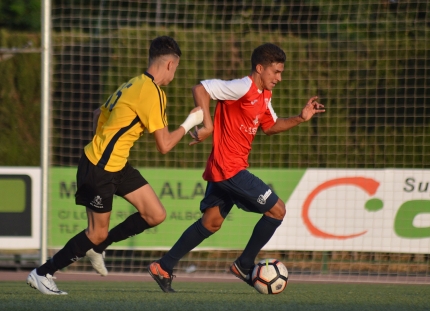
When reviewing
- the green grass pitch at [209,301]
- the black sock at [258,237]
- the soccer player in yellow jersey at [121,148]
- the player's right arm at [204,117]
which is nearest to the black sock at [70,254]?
the soccer player in yellow jersey at [121,148]

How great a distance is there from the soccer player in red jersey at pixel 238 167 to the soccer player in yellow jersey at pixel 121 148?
0.47 m

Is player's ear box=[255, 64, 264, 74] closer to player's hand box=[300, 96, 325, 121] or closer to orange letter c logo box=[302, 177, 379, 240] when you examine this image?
player's hand box=[300, 96, 325, 121]

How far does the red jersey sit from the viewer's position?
20.6 feet

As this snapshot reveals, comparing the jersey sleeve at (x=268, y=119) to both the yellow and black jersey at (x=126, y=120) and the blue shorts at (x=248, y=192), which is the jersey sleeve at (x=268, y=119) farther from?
the yellow and black jersey at (x=126, y=120)

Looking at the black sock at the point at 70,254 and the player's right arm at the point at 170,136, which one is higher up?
the player's right arm at the point at 170,136

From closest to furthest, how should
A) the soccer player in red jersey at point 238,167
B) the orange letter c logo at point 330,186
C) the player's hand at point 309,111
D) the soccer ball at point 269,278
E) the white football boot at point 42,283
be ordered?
the white football boot at point 42,283
the soccer ball at point 269,278
the soccer player in red jersey at point 238,167
the player's hand at point 309,111
the orange letter c logo at point 330,186

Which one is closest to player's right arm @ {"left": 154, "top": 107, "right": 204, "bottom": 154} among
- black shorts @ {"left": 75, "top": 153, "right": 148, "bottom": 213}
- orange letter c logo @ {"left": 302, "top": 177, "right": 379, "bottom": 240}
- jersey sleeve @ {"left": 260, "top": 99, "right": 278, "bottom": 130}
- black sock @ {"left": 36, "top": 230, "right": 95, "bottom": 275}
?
black shorts @ {"left": 75, "top": 153, "right": 148, "bottom": 213}

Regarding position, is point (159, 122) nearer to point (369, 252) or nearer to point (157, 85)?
point (157, 85)

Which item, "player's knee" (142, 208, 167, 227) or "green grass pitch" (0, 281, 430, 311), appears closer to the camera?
"green grass pitch" (0, 281, 430, 311)

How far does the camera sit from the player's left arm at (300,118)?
6.39 meters

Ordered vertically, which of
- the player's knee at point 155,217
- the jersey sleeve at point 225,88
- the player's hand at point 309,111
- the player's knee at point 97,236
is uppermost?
the jersey sleeve at point 225,88

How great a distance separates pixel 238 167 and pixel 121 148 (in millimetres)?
999

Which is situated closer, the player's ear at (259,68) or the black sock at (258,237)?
the black sock at (258,237)

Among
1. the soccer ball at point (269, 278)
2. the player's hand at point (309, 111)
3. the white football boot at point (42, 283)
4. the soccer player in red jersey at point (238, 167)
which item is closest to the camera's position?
the white football boot at point (42, 283)
